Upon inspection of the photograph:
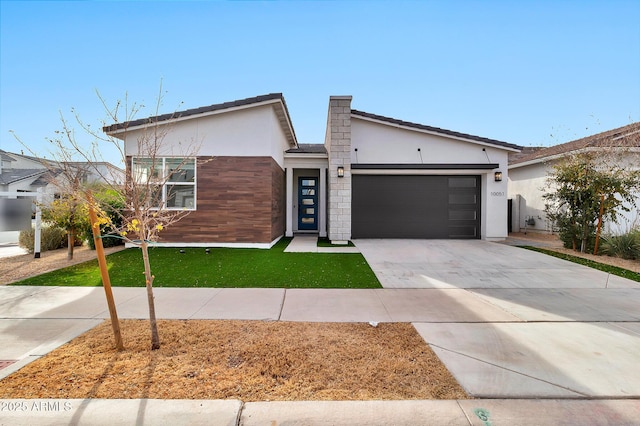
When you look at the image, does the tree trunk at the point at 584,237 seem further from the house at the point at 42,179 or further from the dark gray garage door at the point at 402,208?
the house at the point at 42,179

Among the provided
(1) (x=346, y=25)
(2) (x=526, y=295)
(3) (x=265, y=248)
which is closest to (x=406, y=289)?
(2) (x=526, y=295)

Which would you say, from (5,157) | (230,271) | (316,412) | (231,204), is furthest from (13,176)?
(316,412)

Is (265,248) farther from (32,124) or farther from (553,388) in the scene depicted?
(553,388)

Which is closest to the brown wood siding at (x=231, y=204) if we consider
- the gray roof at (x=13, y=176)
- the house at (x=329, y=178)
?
the house at (x=329, y=178)

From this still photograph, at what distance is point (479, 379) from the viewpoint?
2691 mm

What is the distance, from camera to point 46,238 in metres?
9.95

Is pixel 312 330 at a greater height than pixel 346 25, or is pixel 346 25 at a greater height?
pixel 346 25

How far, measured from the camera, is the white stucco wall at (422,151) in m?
12.2

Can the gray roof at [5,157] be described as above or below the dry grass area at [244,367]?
above

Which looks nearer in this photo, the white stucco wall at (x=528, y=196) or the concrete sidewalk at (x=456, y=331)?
the concrete sidewalk at (x=456, y=331)

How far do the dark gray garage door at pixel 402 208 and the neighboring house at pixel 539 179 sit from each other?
3.84 m

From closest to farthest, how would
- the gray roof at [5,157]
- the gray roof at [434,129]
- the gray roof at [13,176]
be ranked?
the gray roof at [434,129]
the gray roof at [13,176]
the gray roof at [5,157]

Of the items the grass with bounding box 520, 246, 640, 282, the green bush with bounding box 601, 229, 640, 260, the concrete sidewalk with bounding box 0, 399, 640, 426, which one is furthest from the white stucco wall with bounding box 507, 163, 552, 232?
the concrete sidewalk with bounding box 0, 399, 640, 426

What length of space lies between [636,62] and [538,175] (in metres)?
5.57
